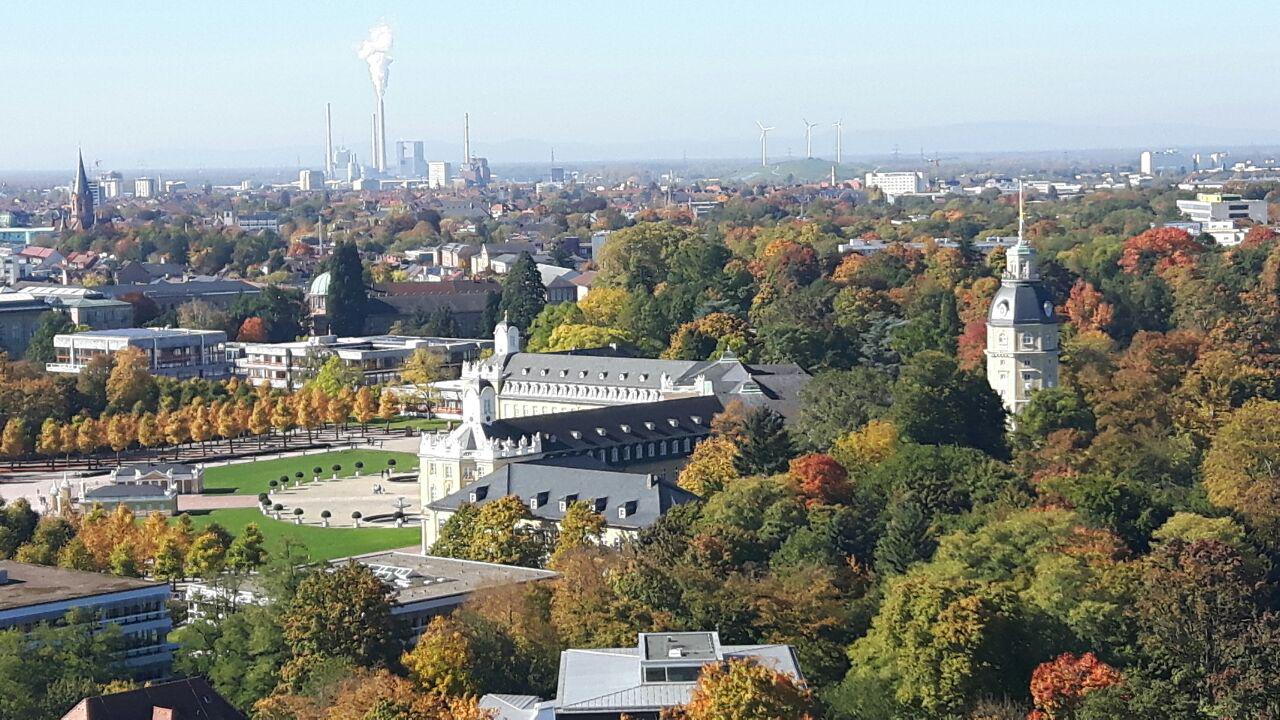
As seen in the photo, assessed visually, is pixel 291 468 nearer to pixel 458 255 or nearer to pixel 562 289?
pixel 562 289

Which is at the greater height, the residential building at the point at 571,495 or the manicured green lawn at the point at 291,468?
the residential building at the point at 571,495

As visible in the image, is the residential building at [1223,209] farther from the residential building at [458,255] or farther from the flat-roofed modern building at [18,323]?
the flat-roofed modern building at [18,323]

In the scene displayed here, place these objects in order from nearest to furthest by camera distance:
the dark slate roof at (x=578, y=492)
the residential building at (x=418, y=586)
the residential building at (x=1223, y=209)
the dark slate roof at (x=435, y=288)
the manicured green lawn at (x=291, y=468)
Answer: the residential building at (x=418, y=586) < the dark slate roof at (x=578, y=492) < the manicured green lawn at (x=291, y=468) < the dark slate roof at (x=435, y=288) < the residential building at (x=1223, y=209)

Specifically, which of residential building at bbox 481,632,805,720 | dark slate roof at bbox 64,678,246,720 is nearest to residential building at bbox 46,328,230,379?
dark slate roof at bbox 64,678,246,720

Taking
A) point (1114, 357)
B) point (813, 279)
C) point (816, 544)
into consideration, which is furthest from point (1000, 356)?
point (813, 279)

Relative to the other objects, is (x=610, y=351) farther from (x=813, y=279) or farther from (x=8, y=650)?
(x=8, y=650)

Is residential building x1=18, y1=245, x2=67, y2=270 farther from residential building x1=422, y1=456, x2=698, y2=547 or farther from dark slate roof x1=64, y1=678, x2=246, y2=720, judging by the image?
dark slate roof x1=64, y1=678, x2=246, y2=720

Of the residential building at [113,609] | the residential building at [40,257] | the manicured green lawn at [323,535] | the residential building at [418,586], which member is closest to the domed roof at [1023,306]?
the manicured green lawn at [323,535]
